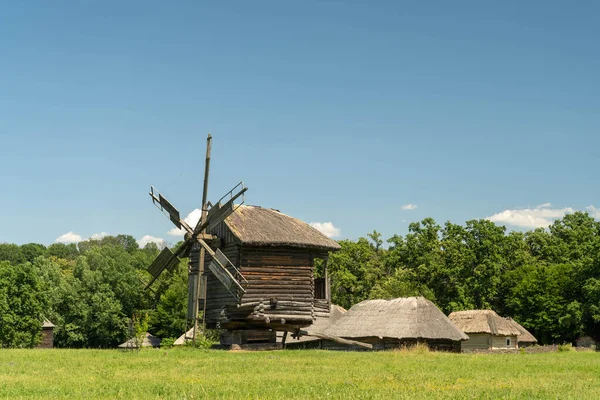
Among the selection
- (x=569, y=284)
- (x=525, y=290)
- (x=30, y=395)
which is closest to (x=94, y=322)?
(x=525, y=290)

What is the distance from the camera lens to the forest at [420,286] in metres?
61.9

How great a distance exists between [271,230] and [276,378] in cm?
1608

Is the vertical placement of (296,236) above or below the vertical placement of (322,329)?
above

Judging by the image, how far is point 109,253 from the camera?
75.9 m

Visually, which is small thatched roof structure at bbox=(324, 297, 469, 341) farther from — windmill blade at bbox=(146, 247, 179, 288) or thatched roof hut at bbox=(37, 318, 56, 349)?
Answer: thatched roof hut at bbox=(37, 318, 56, 349)

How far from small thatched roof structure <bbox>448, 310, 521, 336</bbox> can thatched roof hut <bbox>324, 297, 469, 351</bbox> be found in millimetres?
14082

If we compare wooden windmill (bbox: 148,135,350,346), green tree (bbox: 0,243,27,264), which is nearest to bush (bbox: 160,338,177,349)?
wooden windmill (bbox: 148,135,350,346)

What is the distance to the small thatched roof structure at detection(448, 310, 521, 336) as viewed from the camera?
188 feet

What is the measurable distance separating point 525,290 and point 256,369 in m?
49.9

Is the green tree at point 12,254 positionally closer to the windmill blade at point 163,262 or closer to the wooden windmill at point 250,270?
the windmill blade at point 163,262

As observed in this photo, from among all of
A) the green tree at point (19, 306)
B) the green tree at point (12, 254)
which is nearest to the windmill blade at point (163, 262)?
the green tree at point (19, 306)

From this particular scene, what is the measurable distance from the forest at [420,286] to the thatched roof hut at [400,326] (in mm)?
14489

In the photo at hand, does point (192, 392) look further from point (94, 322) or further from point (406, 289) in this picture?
point (94, 322)

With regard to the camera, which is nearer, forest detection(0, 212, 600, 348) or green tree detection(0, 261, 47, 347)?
green tree detection(0, 261, 47, 347)
